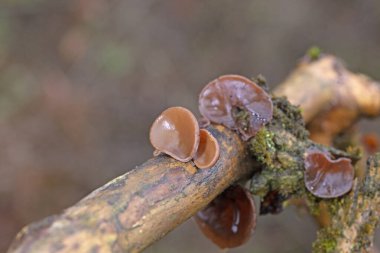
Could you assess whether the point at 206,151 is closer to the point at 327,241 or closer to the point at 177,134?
the point at 177,134

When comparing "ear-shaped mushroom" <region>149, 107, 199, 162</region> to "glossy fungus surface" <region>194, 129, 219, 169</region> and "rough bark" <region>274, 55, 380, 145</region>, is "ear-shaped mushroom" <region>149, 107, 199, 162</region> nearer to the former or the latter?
"glossy fungus surface" <region>194, 129, 219, 169</region>

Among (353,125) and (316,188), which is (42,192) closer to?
(353,125)

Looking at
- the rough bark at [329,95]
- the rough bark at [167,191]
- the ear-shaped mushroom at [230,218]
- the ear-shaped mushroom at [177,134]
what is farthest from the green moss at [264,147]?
the rough bark at [329,95]

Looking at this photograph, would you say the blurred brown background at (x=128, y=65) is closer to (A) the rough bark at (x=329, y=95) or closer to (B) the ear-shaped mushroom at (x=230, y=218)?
(A) the rough bark at (x=329, y=95)

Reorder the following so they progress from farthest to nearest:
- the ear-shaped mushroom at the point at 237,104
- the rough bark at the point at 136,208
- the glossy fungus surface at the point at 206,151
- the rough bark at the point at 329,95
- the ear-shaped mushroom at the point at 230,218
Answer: the rough bark at the point at 329,95 → the ear-shaped mushroom at the point at 230,218 → the ear-shaped mushroom at the point at 237,104 → the glossy fungus surface at the point at 206,151 → the rough bark at the point at 136,208

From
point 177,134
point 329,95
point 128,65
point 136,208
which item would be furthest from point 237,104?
point 128,65

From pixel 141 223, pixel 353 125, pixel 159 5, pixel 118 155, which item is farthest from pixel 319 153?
pixel 159 5

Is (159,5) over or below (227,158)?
over
